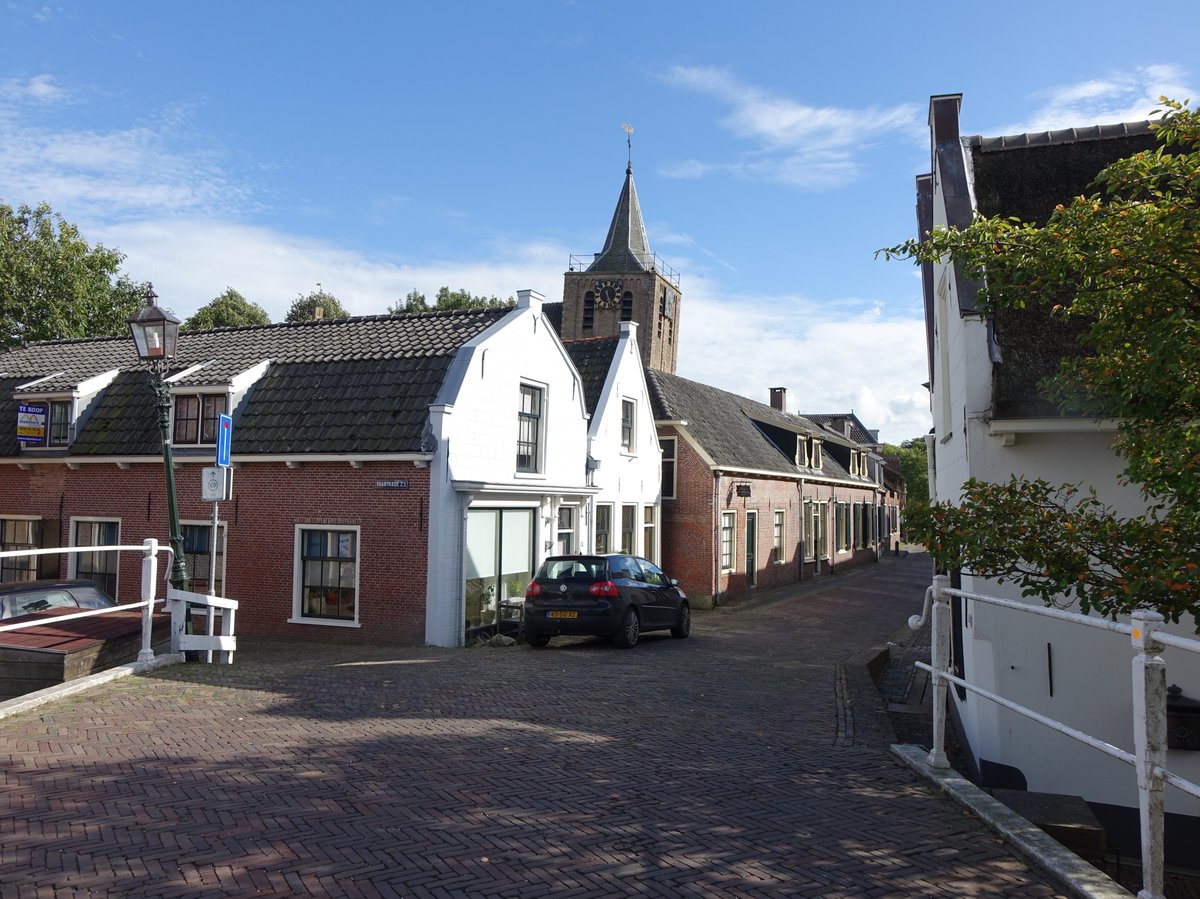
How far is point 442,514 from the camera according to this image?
1395 cm

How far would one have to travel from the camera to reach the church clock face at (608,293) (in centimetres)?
5206

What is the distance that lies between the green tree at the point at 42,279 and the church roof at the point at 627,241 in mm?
28873

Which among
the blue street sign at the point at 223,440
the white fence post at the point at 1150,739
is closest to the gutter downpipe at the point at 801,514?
the blue street sign at the point at 223,440

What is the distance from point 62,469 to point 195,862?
14961mm

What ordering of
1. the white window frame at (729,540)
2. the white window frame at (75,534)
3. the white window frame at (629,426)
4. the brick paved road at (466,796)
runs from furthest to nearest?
the white window frame at (729,540)
the white window frame at (629,426)
the white window frame at (75,534)
the brick paved road at (466,796)

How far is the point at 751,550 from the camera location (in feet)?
84.6

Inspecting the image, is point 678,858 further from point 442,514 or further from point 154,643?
point 442,514

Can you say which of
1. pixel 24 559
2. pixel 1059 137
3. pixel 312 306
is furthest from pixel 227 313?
pixel 1059 137

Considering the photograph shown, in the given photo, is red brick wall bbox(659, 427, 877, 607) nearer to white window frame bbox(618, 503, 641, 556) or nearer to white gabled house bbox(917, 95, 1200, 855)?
white window frame bbox(618, 503, 641, 556)

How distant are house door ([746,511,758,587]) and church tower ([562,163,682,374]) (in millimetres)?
26363

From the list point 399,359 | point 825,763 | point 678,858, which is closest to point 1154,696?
point 678,858

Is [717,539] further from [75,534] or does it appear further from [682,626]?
[75,534]

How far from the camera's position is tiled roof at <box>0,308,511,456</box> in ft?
48.0

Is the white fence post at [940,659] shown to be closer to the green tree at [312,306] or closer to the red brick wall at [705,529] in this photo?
the red brick wall at [705,529]
